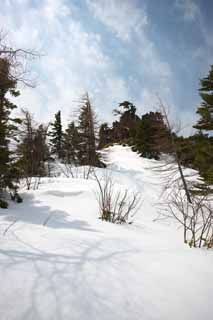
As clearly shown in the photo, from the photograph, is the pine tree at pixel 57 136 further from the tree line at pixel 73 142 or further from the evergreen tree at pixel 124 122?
the evergreen tree at pixel 124 122

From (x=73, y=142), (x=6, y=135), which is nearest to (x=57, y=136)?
(x=73, y=142)

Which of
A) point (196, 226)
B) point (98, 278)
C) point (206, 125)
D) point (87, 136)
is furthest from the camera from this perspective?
point (87, 136)

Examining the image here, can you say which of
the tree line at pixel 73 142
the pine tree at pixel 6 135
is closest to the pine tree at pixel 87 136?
the tree line at pixel 73 142

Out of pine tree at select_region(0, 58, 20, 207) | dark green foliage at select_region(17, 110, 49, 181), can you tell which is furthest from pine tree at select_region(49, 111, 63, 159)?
pine tree at select_region(0, 58, 20, 207)

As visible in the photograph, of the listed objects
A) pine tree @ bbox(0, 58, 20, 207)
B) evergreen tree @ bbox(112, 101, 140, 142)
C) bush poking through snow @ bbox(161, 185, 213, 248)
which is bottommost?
bush poking through snow @ bbox(161, 185, 213, 248)

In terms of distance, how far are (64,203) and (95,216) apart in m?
1.73

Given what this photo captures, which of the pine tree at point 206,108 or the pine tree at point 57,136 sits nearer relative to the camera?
the pine tree at point 206,108

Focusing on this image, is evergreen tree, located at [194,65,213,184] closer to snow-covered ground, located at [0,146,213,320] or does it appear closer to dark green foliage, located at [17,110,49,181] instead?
snow-covered ground, located at [0,146,213,320]

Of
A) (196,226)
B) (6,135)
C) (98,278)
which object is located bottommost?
(196,226)

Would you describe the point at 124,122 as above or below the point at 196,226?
above

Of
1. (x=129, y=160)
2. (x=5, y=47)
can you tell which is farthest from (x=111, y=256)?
(x=129, y=160)

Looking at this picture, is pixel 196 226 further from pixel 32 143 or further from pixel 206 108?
pixel 32 143

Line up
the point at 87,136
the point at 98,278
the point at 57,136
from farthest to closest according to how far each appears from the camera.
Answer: the point at 57,136
the point at 87,136
the point at 98,278

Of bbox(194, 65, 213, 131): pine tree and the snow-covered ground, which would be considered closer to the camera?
the snow-covered ground
